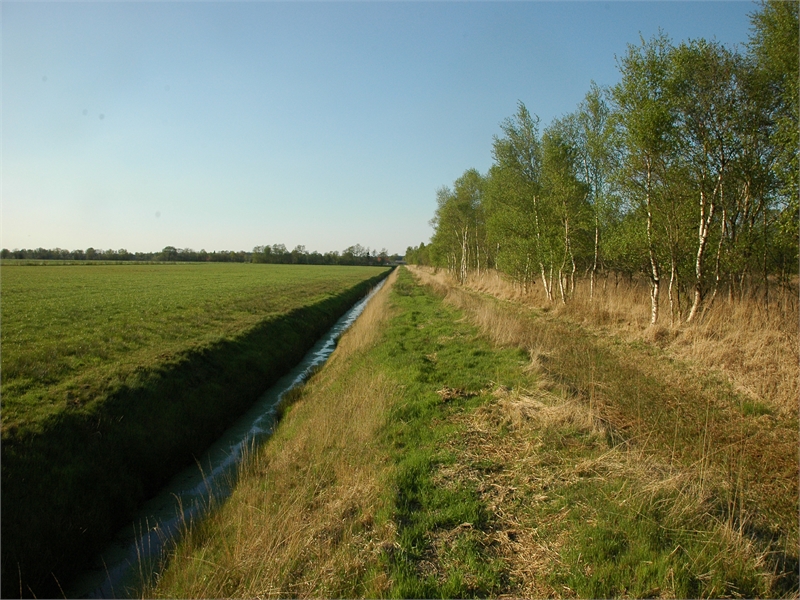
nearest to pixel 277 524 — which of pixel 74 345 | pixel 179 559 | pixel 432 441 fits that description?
pixel 179 559

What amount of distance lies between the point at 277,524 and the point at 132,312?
18.5 metres

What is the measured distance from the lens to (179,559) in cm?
570

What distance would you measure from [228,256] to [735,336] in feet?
496

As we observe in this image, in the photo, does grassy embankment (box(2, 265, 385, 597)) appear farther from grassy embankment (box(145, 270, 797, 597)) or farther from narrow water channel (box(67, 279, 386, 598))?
grassy embankment (box(145, 270, 797, 597))

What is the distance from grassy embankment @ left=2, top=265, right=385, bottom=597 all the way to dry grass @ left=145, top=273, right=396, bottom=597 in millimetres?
1870

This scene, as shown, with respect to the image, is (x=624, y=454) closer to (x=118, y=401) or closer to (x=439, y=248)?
(x=118, y=401)

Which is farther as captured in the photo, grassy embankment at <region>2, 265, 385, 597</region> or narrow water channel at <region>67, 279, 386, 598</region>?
grassy embankment at <region>2, 265, 385, 597</region>

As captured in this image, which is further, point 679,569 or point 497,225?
point 497,225

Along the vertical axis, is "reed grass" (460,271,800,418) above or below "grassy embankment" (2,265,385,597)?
above

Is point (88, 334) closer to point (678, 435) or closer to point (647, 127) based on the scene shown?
point (678, 435)

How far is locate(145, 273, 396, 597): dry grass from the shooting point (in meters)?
4.64

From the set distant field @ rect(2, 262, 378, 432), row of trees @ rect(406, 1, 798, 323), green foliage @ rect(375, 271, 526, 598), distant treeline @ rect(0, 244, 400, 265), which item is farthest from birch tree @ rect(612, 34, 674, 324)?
distant treeline @ rect(0, 244, 400, 265)

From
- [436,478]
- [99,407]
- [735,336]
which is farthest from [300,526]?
[735,336]

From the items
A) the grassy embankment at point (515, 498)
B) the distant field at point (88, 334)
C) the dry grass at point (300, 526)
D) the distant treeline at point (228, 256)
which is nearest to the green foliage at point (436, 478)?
the grassy embankment at point (515, 498)
